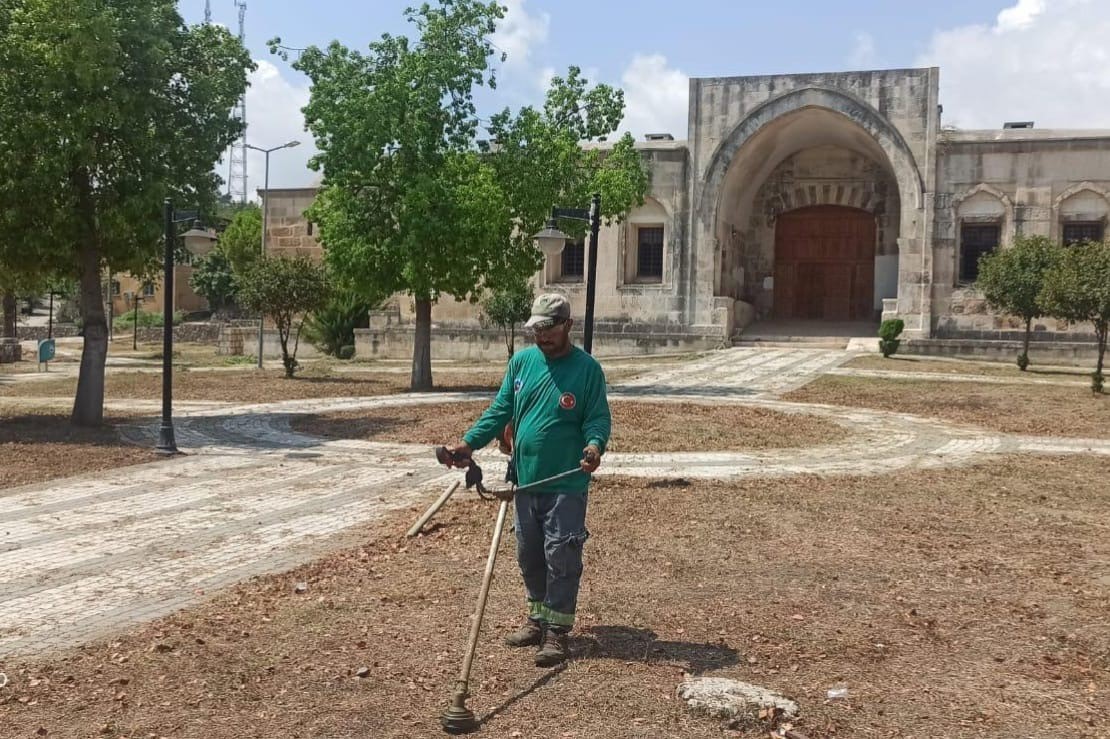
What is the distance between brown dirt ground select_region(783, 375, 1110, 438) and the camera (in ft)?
49.3

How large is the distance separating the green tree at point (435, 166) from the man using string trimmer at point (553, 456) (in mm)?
13168

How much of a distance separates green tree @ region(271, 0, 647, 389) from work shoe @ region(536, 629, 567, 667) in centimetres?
1357

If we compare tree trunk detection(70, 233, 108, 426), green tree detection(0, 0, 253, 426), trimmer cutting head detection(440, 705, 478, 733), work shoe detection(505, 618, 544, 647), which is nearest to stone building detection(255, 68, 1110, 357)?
green tree detection(0, 0, 253, 426)

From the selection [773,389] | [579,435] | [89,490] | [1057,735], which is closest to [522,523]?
[579,435]

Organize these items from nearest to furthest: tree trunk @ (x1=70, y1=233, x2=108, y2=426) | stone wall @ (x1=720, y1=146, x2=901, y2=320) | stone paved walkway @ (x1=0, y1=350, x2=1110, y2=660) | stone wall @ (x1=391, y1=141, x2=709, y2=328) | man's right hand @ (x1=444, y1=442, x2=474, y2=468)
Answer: man's right hand @ (x1=444, y1=442, x2=474, y2=468), stone paved walkway @ (x1=0, y1=350, x2=1110, y2=660), tree trunk @ (x1=70, y1=233, x2=108, y2=426), stone wall @ (x1=391, y1=141, x2=709, y2=328), stone wall @ (x1=720, y1=146, x2=901, y2=320)

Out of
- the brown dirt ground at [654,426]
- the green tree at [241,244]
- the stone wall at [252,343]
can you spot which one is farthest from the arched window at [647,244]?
the green tree at [241,244]

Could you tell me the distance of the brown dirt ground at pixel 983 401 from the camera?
1502 cm

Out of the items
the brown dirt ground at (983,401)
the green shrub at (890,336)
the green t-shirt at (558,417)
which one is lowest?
the brown dirt ground at (983,401)

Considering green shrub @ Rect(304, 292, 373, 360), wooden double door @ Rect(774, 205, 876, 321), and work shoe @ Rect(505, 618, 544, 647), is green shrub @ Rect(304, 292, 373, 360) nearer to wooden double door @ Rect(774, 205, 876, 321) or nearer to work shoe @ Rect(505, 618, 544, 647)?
wooden double door @ Rect(774, 205, 876, 321)

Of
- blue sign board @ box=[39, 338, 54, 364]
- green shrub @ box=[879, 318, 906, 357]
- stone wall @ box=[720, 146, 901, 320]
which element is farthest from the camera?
stone wall @ box=[720, 146, 901, 320]

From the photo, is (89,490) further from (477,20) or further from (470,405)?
(477,20)

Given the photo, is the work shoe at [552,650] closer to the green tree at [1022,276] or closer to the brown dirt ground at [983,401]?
the brown dirt ground at [983,401]

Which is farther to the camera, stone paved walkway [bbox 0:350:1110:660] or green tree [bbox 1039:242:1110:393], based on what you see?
green tree [bbox 1039:242:1110:393]

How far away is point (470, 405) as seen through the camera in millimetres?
16766
